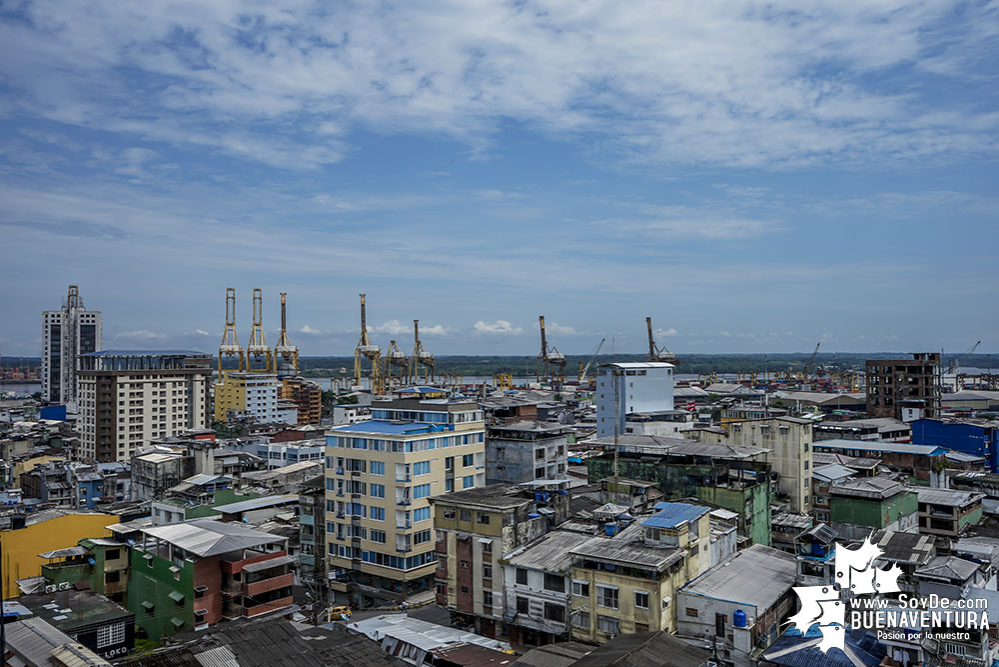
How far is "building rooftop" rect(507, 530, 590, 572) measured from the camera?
66.2 feet

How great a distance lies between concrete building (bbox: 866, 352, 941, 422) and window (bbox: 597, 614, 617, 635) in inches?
1741

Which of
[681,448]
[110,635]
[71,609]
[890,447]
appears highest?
[681,448]

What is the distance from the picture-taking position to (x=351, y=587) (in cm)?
2775

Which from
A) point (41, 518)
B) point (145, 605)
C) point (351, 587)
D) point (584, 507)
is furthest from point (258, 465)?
point (584, 507)

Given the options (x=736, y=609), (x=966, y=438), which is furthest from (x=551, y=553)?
(x=966, y=438)

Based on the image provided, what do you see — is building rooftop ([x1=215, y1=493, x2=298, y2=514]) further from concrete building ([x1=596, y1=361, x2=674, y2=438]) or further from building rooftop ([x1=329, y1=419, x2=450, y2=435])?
concrete building ([x1=596, y1=361, x2=674, y2=438])

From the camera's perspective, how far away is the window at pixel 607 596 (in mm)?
18766

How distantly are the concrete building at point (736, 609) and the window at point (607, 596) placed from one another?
171 cm

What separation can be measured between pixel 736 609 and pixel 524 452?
14.6m

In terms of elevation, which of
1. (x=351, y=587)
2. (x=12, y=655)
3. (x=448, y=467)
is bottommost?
(x=351, y=587)

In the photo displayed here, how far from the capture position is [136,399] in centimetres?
5866

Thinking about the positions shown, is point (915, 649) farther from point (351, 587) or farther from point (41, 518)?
point (41, 518)

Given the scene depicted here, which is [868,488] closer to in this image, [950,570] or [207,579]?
[950,570]

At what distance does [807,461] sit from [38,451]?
5624 centimetres
